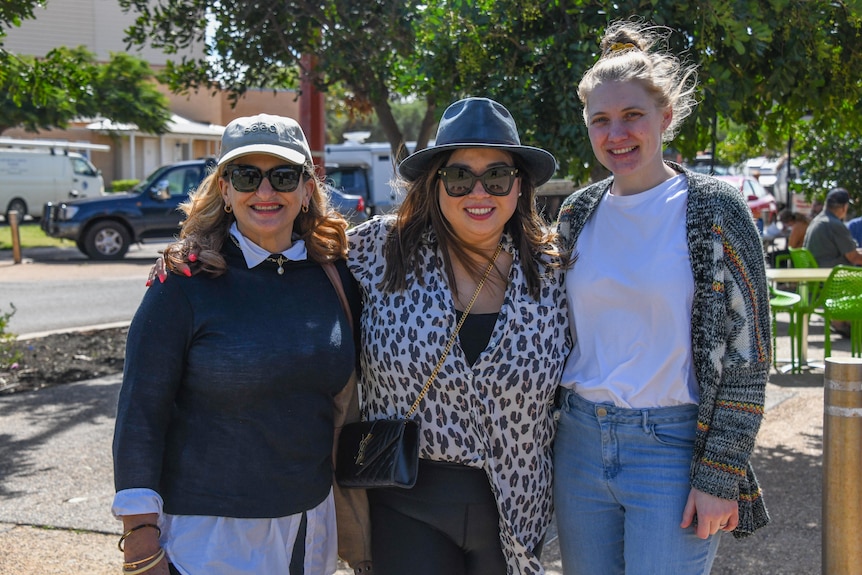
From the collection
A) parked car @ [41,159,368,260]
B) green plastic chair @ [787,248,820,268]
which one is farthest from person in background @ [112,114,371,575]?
parked car @ [41,159,368,260]

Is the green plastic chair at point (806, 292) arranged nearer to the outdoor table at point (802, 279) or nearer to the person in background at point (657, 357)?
the outdoor table at point (802, 279)

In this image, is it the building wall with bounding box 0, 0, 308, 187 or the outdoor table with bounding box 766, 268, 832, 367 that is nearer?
the outdoor table with bounding box 766, 268, 832, 367

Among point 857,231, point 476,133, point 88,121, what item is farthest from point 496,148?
point 88,121

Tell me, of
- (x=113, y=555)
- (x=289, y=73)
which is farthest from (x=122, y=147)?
(x=113, y=555)

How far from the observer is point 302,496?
256cm

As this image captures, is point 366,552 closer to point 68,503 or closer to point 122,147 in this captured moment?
point 68,503

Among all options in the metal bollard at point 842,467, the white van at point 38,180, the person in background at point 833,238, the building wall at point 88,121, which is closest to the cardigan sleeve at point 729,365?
the metal bollard at point 842,467

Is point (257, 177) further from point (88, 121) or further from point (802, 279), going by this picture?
point (88, 121)

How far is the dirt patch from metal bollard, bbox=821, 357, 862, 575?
6.33 meters

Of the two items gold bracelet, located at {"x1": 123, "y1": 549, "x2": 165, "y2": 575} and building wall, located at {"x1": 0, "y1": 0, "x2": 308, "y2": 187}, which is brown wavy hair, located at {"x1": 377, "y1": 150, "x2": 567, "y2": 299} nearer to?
gold bracelet, located at {"x1": 123, "y1": 549, "x2": 165, "y2": 575}

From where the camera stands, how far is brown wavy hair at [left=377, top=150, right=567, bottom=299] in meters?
2.81

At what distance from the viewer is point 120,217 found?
18.3m

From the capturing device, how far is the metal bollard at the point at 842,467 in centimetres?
269

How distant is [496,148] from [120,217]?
16.7 metres
